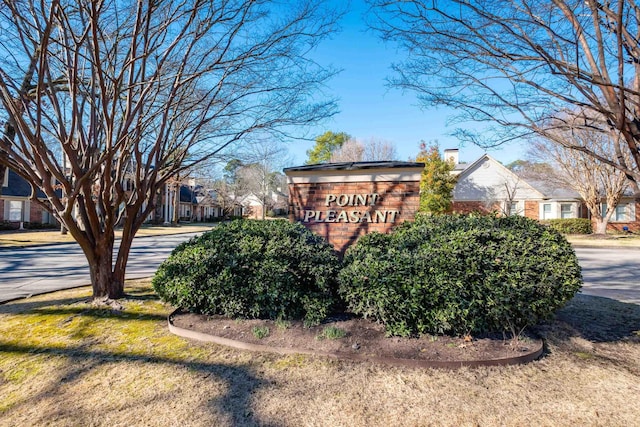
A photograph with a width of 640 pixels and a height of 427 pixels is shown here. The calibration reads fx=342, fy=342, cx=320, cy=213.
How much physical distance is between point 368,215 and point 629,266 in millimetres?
9508

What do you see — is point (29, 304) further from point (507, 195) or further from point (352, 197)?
point (507, 195)

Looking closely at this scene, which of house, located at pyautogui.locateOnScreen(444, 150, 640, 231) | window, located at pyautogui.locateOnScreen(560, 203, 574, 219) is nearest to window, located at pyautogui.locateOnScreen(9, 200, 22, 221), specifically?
house, located at pyautogui.locateOnScreen(444, 150, 640, 231)

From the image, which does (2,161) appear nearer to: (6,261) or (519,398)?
(519,398)

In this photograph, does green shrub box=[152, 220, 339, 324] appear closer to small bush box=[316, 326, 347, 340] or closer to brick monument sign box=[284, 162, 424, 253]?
small bush box=[316, 326, 347, 340]

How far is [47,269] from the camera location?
9117 millimetres

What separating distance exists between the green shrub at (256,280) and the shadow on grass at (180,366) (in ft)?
3.03

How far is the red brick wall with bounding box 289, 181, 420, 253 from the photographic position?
6180 mm

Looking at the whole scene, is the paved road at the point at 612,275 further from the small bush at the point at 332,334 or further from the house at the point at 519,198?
the house at the point at 519,198

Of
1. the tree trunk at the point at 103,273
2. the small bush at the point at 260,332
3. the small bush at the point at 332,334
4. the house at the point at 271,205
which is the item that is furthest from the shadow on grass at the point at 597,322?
the house at the point at 271,205

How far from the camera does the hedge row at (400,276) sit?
11.4 feet

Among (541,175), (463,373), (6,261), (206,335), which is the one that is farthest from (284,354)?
(541,175)

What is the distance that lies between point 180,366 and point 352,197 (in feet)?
13.5

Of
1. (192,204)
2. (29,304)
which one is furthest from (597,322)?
(192,204)

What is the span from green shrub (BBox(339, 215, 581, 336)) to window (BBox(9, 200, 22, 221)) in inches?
1099
